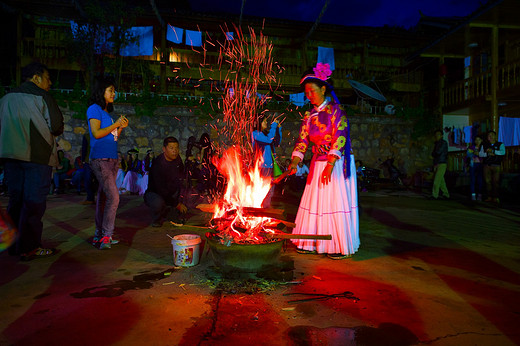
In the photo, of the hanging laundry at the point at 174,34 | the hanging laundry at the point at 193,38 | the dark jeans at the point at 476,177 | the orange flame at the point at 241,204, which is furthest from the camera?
the hanging laundry at the point at 193,38

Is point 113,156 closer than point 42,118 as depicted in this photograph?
No

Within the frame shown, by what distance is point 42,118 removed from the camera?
3.92 metres

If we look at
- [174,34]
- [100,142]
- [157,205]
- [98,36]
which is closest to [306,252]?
[157,205]

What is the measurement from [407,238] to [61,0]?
17590 millimetres

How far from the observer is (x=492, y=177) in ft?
31.8

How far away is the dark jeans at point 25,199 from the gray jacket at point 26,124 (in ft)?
0.44

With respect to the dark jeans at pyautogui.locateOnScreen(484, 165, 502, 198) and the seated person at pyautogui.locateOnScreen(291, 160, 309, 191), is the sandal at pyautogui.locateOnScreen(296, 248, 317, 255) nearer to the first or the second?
the dark jeans at pyautogui.locateOnScreen(484, 165, 502, 198)

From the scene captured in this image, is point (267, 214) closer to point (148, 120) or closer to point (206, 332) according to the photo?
point (206, 332)

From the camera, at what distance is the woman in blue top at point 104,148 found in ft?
13.8

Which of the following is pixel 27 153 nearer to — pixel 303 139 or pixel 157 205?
pixel 157 205

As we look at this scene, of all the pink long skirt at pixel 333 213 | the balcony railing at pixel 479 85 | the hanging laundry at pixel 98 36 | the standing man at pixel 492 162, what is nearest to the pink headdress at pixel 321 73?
the pink long skirt at pixel 333 213

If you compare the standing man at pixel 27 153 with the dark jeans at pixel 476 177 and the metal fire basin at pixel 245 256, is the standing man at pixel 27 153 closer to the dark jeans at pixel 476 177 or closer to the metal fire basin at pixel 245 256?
the metal fire basin at pixel 245 256

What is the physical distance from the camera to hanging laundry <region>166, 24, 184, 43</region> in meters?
17.7

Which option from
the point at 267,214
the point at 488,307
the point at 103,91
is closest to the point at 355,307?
the point at 488,307
